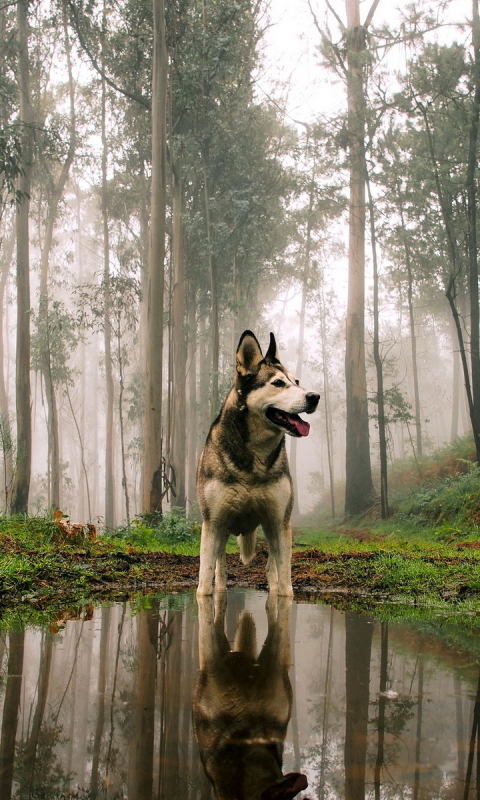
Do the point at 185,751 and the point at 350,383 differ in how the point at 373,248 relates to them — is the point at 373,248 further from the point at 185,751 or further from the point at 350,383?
the point at 185,751

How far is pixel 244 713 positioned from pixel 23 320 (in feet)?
62.3

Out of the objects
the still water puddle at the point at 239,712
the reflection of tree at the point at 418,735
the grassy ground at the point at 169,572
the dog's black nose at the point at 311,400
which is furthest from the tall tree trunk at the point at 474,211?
the reflection of tree at the point at 418,735

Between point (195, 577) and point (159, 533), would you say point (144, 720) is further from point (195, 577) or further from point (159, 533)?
point (159, 533)

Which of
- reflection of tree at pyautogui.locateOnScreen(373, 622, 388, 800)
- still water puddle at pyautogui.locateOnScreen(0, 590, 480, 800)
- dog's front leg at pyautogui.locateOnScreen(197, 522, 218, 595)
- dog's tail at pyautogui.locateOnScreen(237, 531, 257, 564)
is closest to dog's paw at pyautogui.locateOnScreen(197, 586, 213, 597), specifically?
dog's front leg at pyautogui.locateOnScreen(197, 522, 218, 595)

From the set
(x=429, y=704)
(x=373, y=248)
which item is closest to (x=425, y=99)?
(x=373, y=248)

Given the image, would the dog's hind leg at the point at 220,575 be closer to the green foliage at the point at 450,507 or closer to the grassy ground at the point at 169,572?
the grassy ground at the point at 169,572

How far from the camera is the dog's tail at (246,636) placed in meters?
3.31

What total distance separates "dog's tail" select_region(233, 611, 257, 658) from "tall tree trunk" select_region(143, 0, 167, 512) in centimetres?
950

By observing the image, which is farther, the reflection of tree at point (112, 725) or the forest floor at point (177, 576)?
the forest floor at point (177, 576)

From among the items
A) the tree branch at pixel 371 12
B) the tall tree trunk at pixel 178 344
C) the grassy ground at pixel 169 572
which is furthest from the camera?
the tree branch at pixel 371 12

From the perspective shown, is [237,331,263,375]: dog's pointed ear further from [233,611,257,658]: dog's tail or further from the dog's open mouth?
[233,611,257,658]: dog's tail

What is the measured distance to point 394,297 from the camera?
4253 centimetres

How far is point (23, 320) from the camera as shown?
1961 centimetres

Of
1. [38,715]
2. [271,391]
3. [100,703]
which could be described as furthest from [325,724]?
[271,391]
